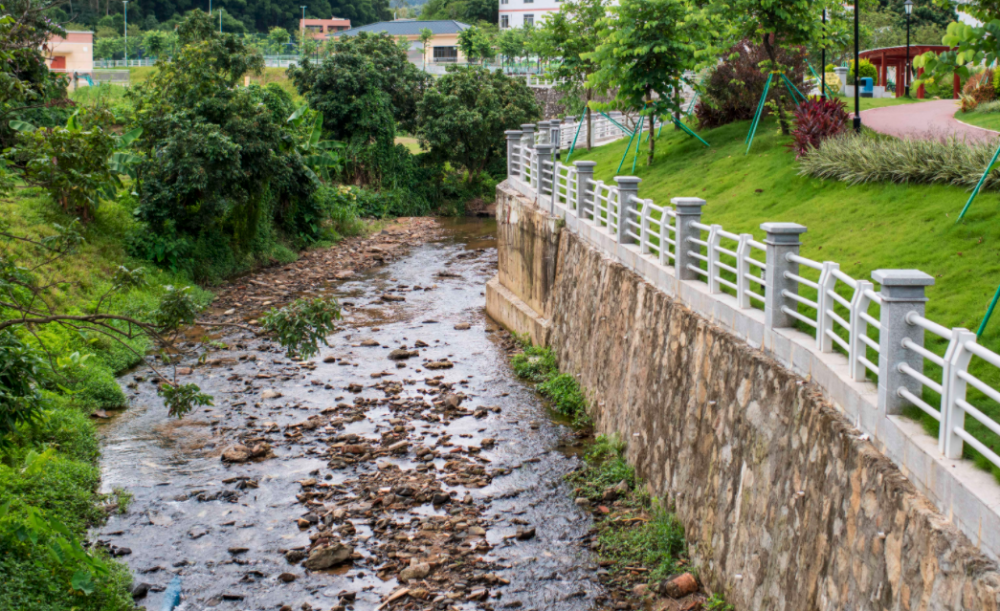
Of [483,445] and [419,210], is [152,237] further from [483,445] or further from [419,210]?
[419,210]

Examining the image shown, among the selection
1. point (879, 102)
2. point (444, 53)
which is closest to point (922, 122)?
point (879, 102)

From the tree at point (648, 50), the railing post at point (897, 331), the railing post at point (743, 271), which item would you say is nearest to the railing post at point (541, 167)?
the tree at point (648, 50)

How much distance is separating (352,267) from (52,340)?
14.3 meters

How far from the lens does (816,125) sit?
17016 millimetres

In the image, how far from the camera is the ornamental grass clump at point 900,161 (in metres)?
12.3

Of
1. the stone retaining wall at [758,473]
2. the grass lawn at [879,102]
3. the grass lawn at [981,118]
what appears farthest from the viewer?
the grass lawn at [879,102]

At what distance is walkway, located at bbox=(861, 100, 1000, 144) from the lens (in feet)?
54.8

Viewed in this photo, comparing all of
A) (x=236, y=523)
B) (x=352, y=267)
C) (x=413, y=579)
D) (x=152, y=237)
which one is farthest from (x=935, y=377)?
(x=352, y=267)

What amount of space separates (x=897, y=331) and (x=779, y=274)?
2.42m

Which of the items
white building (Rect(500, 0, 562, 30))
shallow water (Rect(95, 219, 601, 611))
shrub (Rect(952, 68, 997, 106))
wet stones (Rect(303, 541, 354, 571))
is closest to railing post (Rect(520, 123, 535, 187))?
shallow water (Rect(95, 219, 601, 611))

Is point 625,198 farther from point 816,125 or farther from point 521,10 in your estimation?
point 521,10

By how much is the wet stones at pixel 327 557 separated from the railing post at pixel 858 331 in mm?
6253

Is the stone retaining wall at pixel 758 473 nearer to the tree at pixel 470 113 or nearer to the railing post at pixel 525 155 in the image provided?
the railing post at pixel 525 155

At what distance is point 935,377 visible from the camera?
295 inches
